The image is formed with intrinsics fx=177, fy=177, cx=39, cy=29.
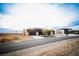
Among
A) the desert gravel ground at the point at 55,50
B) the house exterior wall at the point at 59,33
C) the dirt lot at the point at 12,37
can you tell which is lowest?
the desert gravel ground at the point at 55,50

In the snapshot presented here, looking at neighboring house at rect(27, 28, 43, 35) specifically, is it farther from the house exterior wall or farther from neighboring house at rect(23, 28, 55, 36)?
the house exterior wall

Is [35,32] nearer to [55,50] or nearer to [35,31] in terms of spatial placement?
[35,31]

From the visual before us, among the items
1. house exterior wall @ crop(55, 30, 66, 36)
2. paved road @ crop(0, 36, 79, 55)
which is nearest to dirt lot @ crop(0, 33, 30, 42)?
paved road @ crop(0, 36, 79, 55)

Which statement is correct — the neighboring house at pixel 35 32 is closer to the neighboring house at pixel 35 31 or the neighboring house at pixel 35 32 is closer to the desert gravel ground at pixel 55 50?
the neighboring house at pixel 35 31

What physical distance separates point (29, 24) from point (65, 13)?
379mm

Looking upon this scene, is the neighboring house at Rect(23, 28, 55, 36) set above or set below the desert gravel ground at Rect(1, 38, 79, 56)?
above

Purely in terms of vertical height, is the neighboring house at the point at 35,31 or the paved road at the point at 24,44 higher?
the neighboring house at the point at 35,31

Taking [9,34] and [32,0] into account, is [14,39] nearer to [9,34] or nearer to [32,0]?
[9,34]

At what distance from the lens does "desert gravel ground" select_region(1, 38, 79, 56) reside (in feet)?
5.72

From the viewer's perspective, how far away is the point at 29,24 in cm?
178

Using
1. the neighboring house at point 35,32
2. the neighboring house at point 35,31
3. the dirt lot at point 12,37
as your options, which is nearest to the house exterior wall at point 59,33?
the neighboring house at point 35,32

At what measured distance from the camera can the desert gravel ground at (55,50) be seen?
5.72 feet

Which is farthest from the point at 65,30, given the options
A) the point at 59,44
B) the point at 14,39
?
the point at 14,39

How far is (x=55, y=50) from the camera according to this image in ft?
5.79
